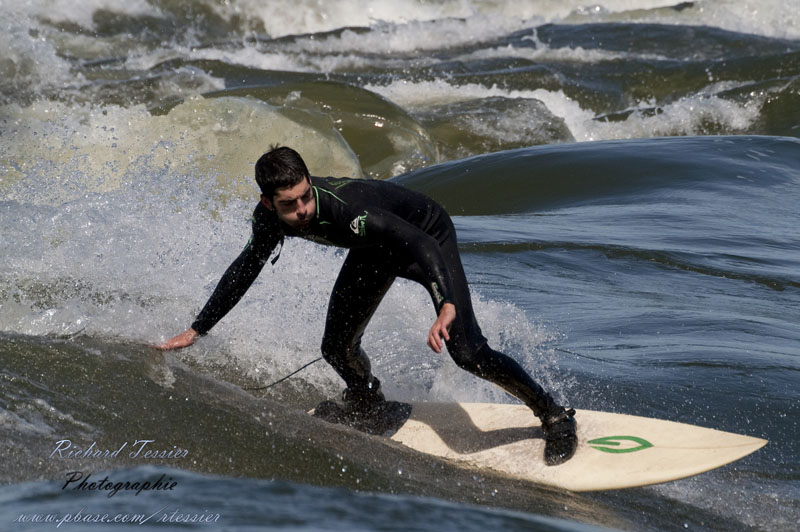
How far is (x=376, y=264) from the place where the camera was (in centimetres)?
488

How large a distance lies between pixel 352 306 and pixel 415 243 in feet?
2.32

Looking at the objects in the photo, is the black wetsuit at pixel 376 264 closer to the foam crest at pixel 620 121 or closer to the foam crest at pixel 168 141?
the foam crest at pixel 168 141

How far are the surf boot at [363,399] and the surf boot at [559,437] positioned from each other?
1.03 meters

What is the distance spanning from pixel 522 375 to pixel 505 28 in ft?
65.1

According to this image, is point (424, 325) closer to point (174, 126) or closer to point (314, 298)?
point (314, 298)

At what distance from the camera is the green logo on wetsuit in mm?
4469

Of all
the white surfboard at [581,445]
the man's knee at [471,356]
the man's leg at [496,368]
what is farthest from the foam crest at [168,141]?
the man's knee at [471,356]

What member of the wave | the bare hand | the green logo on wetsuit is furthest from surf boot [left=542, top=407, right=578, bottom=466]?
the wave

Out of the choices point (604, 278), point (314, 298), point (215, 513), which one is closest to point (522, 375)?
point (215, 513)

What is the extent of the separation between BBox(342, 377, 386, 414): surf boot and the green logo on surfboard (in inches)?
49.1

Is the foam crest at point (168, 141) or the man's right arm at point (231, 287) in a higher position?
the man's right arm at point (231, 287)

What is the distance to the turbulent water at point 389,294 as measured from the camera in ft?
13.8

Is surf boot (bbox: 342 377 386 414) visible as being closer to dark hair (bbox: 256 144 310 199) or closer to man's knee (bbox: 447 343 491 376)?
man's knee (bbox: 447 343 491 376)

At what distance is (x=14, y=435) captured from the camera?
13.7ft
